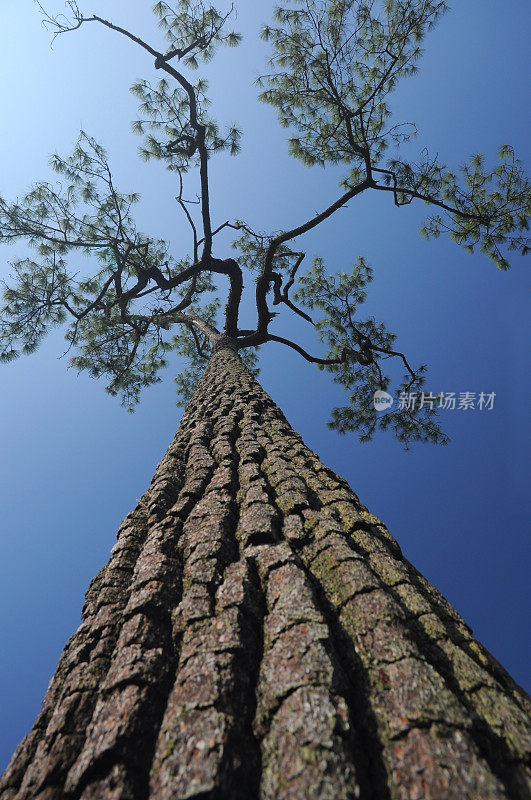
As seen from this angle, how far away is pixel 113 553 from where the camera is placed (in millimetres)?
1829

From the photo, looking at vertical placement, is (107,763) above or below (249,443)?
below

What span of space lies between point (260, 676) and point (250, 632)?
132 mm

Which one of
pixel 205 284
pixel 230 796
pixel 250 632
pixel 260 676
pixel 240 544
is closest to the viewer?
pixel 230 796

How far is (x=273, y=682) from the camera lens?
93cm

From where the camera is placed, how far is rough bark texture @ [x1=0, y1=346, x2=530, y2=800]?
2.40ft

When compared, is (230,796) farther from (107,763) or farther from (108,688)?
(108,688)

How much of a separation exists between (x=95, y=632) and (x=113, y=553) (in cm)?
50

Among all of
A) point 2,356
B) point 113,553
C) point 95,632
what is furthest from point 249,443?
point 2,356

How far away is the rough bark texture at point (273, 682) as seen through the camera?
2.40 ft

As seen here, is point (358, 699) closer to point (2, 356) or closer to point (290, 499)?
point (290, 499)

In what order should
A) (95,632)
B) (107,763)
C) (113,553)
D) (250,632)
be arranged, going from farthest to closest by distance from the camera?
(113,553) < (95,632) < (250,632) < (107,763)

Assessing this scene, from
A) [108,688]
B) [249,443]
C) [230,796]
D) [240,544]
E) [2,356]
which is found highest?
[2,356]

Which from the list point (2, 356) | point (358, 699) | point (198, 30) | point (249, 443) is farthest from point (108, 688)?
point (198, 30)

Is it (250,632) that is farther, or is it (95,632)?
(95,632)
